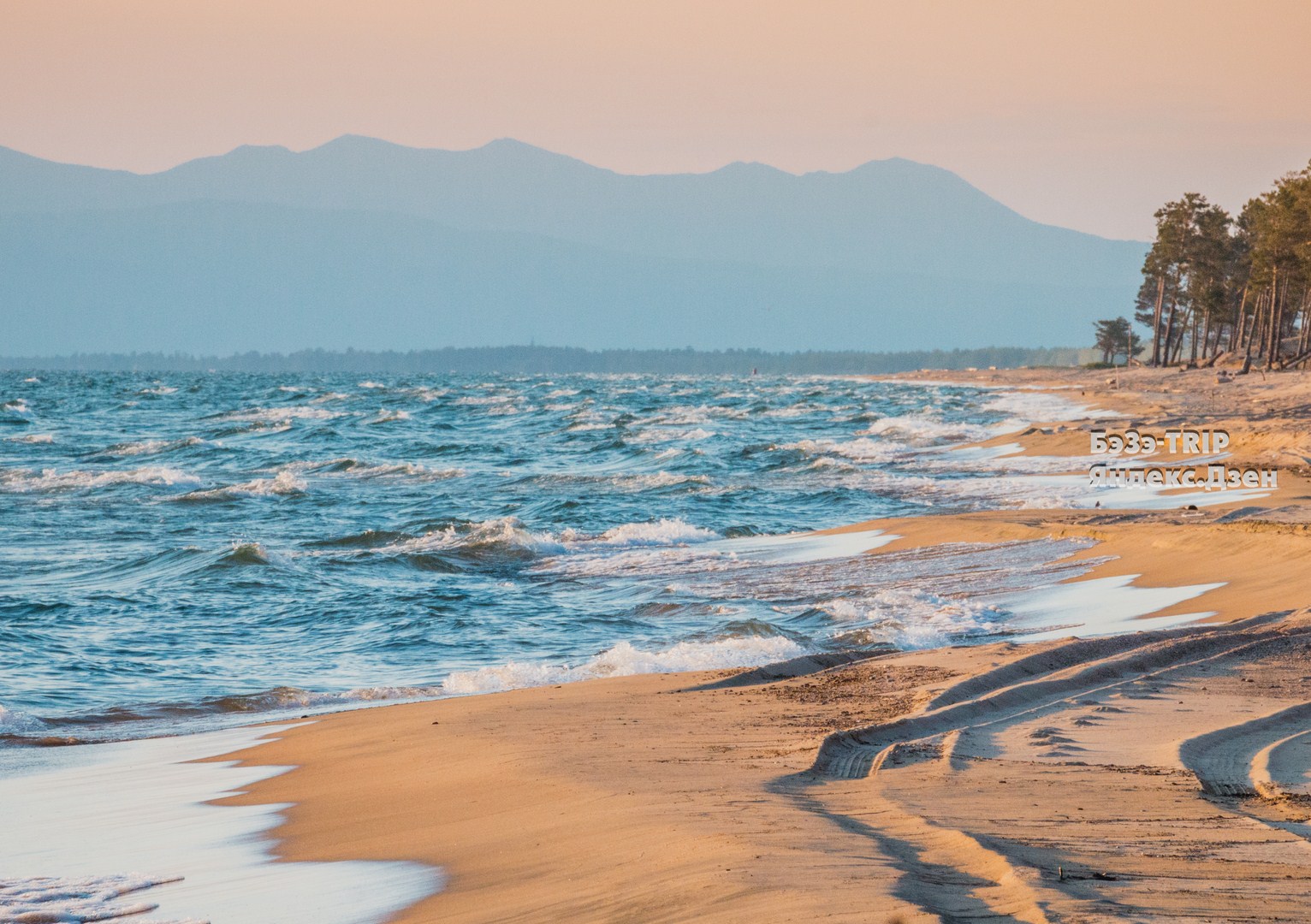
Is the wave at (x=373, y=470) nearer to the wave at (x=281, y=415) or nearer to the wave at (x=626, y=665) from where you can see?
the wave at (x=281, y=415)

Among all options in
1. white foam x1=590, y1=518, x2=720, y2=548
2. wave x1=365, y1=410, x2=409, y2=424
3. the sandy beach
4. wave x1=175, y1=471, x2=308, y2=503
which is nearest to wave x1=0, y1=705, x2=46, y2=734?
the sandy beach

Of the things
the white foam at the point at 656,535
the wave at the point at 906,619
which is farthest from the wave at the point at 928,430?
the wave at the point at 906,619

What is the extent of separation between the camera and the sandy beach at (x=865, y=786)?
4.50 metres

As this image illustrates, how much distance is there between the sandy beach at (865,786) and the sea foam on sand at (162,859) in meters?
0.25

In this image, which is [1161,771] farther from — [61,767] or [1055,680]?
[61,767]

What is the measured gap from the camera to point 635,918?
4336mm

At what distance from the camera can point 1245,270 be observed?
293 feet

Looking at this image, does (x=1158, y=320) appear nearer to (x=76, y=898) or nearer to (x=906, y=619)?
(x=906, y=619)

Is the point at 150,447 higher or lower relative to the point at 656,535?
lower

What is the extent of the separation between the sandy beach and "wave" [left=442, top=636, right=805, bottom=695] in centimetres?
115

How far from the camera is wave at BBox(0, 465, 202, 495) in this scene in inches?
1280

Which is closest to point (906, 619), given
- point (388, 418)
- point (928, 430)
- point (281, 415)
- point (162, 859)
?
point (162, 859)

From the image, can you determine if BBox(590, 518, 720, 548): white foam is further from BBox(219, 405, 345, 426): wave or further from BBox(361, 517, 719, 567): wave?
BBox(219, 405, 345, 426): wave

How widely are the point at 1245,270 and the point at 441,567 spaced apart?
8500cm
